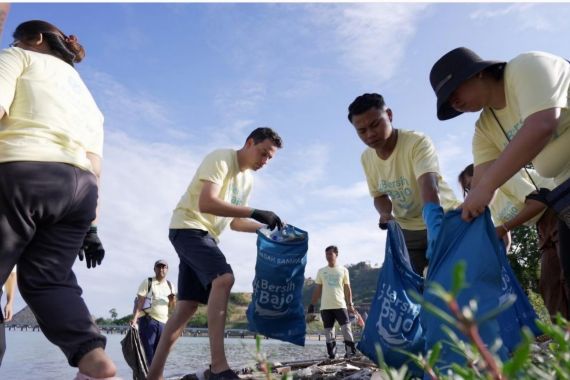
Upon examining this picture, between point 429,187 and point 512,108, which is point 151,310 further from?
point 512,108

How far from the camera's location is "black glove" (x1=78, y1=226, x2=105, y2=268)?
254cm

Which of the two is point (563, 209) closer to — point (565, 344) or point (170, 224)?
point (565, 344)

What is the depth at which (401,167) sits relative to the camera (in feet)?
11.4

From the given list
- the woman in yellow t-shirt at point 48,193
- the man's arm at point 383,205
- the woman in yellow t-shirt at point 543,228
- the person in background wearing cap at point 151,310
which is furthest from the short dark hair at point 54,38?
the person in background wearing cap at point 151,310

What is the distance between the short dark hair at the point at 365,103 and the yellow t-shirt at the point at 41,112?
180 centimetres

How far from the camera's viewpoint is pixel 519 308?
2.07 meters

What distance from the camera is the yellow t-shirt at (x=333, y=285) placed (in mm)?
8625

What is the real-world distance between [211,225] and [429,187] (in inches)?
65.0

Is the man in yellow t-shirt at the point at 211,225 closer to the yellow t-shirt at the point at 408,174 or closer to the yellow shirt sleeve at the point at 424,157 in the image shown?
the yellow t-shirt at the point at 408,174

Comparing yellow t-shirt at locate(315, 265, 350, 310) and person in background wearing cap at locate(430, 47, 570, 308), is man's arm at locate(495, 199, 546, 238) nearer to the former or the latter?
person in background wearing cap at locate(430, 47, 570, 308)

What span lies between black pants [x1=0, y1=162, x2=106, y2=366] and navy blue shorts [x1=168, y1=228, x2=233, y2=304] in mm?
1326

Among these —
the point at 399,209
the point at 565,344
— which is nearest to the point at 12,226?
the point at 565,344

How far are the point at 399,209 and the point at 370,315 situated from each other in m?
1.09

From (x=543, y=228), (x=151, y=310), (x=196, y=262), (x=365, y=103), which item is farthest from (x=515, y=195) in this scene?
(x=151, y=310)
